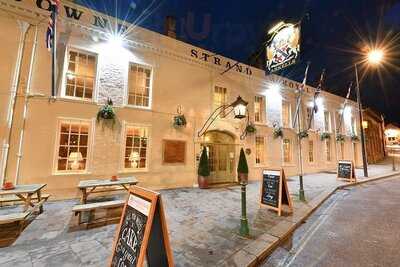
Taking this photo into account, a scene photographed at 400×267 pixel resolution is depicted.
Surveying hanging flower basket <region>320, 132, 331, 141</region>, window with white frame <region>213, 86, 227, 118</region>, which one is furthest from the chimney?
hanging flower basket <region>320, 132, 331, 141</region>

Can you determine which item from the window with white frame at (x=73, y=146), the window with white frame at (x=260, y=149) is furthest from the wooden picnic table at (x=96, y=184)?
the window with white frame at (x=260, y=149)

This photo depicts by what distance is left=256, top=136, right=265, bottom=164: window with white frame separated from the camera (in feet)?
42.1

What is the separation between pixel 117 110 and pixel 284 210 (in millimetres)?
7184

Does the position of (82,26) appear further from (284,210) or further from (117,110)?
(284,210)

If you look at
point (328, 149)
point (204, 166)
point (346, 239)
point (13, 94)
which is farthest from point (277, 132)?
point (13, 94)

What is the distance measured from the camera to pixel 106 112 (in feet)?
25.6

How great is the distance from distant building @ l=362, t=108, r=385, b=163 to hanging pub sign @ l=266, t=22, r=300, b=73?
23018 millimetres

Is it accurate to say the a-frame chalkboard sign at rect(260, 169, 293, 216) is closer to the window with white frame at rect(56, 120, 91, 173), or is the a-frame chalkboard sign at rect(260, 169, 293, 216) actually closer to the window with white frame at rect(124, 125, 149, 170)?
the window with white frame at rect(124, 125, 149, 170)

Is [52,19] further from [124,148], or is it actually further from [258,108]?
[258,108]

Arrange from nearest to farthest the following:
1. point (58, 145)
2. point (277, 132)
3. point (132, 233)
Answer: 1. point (132, 233)
2. point (58, 145)
3. point (277, 132)

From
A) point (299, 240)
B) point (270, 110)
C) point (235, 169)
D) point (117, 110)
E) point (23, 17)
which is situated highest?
point (23, 17)

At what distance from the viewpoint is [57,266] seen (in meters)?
3.16

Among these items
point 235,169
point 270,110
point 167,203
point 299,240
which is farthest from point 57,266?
point 270,110

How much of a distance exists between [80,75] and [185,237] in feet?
23.8
